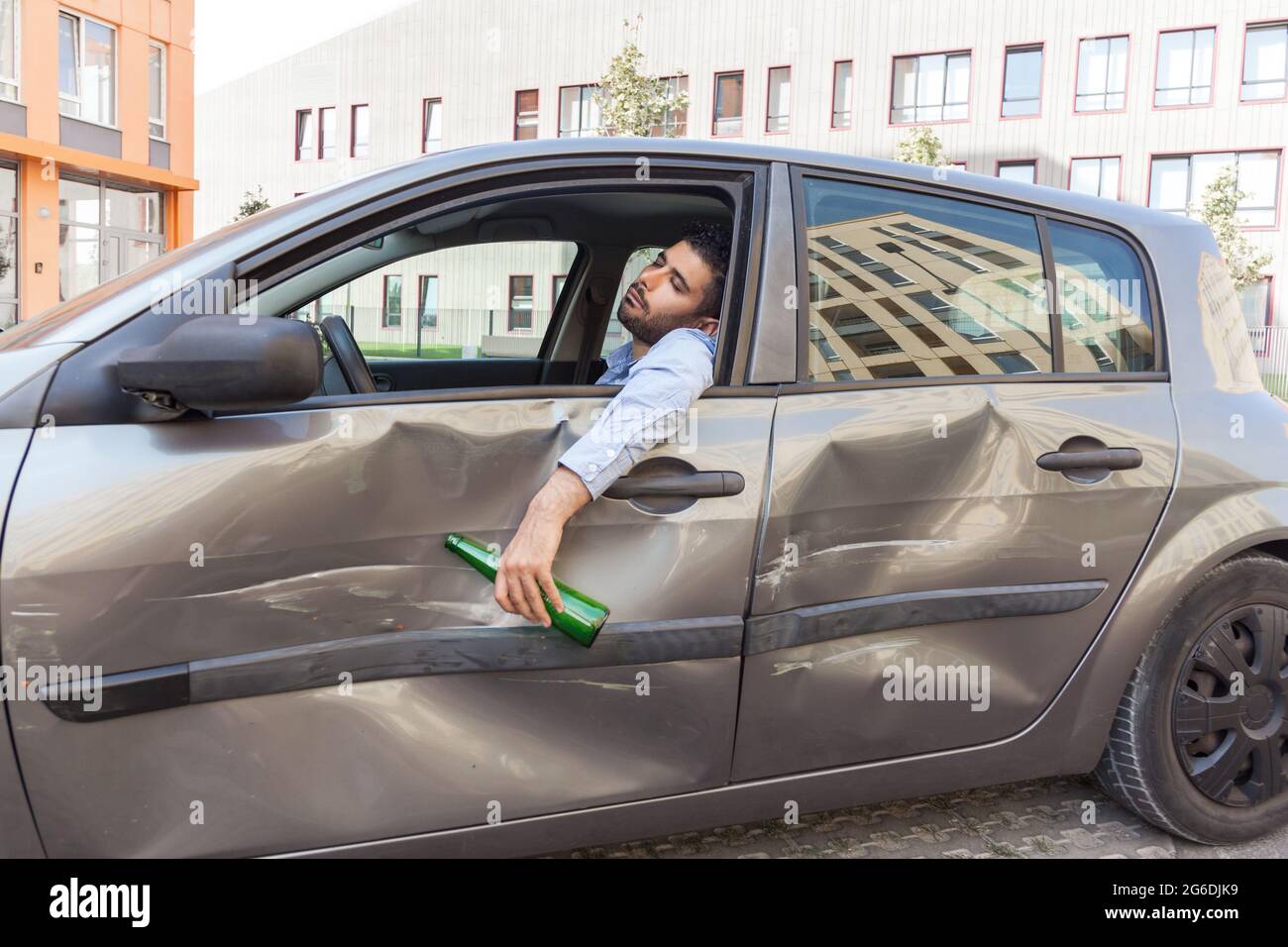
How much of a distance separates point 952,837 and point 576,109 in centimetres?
3128

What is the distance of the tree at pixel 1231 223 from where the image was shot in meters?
25.3

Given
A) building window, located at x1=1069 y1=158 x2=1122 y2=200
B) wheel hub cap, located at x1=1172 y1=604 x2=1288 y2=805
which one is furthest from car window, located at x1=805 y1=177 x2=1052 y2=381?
building window, located at x1=1069 y1=158 x2=1122 y2=200

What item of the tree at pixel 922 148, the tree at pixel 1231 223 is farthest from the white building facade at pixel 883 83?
the tree at pixel 922 148

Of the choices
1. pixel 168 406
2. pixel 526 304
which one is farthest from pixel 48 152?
pixel 168 406

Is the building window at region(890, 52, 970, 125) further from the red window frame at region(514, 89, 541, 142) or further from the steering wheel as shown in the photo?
the steering wheel

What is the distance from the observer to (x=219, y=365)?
1.73 meters

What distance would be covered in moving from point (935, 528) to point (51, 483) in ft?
5.71

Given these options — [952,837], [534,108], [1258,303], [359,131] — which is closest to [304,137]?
[359,131]

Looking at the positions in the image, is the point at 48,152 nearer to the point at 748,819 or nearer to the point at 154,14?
the point at 154,14

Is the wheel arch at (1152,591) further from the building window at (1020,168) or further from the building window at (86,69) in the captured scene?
the building window at (1020,168)

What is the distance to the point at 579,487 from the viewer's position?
79.9 inches

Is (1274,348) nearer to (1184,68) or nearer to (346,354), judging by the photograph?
(1184,68)

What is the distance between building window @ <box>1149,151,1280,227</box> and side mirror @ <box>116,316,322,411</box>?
28.2m

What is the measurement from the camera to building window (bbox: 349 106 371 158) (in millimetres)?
34156
